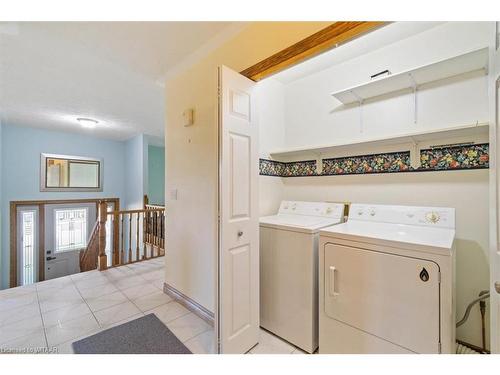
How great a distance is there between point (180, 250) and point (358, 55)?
2.49 meters

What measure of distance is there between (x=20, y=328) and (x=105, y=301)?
1.99 feet

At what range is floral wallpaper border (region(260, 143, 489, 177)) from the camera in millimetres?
1467

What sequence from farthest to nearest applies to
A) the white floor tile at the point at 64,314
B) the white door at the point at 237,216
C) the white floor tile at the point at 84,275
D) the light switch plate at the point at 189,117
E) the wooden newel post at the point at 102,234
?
the wooden newel post at the point at 102,234, the white floor tile at the point at 84,275, the light switch plate at the point at 189,117, the white floor tile at the point at 64,314, the white door at the point at 237,216

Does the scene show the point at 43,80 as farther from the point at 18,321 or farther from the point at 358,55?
the point at 358,55

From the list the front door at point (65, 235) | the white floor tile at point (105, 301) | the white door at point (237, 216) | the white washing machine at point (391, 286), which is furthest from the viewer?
the front door at point (65, 235)

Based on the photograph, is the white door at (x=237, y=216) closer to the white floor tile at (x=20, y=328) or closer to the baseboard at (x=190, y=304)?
the baseboard at (x=190, y=304)

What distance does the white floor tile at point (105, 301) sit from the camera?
2166 mm

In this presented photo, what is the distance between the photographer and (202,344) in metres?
1.64

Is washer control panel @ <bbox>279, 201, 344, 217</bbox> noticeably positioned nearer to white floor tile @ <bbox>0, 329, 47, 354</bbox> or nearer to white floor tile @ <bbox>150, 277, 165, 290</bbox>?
white floor tile @ <bbox>150, 277, 165, 290</bbox>

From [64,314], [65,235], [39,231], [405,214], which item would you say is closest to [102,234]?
[64,314]

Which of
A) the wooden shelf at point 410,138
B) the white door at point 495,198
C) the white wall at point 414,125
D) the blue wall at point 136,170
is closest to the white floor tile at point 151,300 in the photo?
the white wall at point 414,125

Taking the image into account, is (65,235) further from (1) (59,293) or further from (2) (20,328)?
(2) (20,328)

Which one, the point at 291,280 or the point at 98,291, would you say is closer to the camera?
the point at 291,280

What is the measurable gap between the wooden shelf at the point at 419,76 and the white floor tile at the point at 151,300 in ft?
8.55
